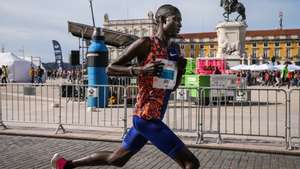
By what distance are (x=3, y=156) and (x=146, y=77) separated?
438cm

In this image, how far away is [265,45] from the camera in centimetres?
13200

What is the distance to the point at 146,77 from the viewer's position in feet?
13.3

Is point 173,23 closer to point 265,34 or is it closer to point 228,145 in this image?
point 228,145

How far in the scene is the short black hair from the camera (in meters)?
4.14

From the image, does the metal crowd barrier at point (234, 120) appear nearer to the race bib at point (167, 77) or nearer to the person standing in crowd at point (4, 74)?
the race bib at point (167, 77)

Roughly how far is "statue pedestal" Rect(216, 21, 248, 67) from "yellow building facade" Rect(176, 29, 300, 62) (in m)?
77.7

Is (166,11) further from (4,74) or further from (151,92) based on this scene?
(4,74)

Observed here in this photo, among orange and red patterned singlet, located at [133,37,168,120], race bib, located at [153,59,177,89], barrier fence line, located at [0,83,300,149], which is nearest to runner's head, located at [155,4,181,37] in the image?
orange and red patterned singlet, located at [133,37,168,120]

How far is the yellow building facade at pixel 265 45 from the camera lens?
12794 cm

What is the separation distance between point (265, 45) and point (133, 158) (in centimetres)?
12957

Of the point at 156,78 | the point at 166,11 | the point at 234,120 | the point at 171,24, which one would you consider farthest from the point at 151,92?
the point at 234,120

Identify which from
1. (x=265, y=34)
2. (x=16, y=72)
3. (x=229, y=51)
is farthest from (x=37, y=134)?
(x=265, y=34)

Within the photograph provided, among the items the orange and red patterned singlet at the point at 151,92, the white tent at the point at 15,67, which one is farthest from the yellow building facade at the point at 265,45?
the orange and red patterned singlet at the point at 151,92

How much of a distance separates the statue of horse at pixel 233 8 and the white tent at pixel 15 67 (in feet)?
76.4
